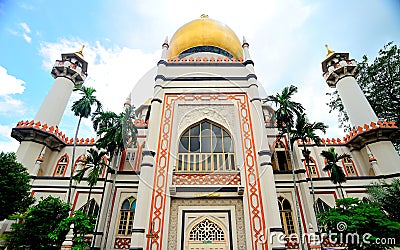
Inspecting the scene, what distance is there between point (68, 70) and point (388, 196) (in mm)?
21001

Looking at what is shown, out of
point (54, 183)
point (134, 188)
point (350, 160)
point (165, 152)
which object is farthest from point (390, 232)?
point (54, 183)

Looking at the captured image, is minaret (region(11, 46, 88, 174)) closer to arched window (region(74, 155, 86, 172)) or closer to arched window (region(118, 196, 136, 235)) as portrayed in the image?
arched window (region(74, 155, 86, 172))

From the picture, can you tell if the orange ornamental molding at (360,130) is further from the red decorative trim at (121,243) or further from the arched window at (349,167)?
the red decorative trim at (121,243)

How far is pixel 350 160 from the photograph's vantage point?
14.0 meters

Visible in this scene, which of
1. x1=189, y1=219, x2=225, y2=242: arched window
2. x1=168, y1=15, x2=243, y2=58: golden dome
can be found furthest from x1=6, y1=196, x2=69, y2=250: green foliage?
x1=168, y1=15, x2=243, y2=58: golden dome

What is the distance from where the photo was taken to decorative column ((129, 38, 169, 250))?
26.3 feet

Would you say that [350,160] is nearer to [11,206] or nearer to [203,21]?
[203,21]

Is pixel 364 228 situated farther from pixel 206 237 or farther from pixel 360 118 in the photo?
pixel 360 118

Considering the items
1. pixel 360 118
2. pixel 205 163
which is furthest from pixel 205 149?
pixel 360 118

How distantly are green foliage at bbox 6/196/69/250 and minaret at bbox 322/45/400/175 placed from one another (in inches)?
632

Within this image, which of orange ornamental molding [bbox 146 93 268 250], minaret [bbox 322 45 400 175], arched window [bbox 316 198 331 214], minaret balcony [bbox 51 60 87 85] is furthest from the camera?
minaret balcony [bbox 51 60 87 85]

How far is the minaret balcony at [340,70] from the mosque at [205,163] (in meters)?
0.55

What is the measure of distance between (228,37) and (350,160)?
1135cm

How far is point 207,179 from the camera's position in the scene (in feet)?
30.5
